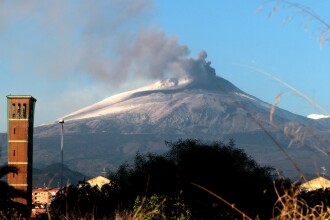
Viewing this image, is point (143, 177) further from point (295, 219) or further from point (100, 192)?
point (295, 219)

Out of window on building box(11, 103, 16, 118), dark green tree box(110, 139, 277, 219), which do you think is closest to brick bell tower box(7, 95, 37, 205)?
window on building box(11, 103, 16, 118)

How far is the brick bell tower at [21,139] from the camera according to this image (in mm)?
103062

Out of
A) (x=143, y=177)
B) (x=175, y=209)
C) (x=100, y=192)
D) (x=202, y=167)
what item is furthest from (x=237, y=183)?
(x=175, y=209)

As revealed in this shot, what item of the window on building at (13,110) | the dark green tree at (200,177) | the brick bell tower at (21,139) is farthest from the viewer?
the window on building at (13,110)

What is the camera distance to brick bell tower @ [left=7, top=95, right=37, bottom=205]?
103062 millimetres

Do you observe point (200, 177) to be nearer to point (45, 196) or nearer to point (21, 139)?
point (45, 196)

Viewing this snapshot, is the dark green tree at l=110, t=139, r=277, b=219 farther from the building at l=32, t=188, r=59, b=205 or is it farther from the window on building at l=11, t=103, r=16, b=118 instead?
the window on building at l=11, t=103, r=16, b=118

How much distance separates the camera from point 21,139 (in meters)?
106

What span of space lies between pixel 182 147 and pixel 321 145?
227 ft

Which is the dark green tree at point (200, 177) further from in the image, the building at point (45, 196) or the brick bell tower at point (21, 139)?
the brick bell tower at point (21, 139)

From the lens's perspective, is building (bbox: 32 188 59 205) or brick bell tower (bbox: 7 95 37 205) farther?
brick bell tower (bbox: 7 95 37 205)

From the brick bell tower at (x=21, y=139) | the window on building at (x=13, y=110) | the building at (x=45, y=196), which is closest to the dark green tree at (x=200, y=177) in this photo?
the building at (x=45, y=196)

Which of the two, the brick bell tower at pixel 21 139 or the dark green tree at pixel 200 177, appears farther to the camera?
the brick bell tower at pixel 21 139

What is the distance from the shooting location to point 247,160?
2995 inches
